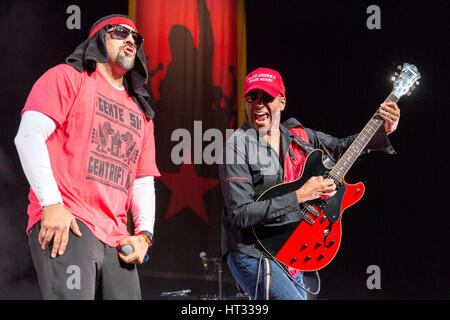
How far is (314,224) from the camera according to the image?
2.64 metres

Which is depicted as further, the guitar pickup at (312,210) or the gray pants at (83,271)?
the guitar pickup at (312,210)

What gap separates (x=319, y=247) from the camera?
2.64m

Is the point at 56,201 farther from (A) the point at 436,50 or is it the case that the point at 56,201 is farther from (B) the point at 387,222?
(A) the point at 436,50

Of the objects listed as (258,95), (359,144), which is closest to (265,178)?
(258,95)

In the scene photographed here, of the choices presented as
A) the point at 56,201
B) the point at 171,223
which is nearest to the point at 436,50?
the point at 171,223

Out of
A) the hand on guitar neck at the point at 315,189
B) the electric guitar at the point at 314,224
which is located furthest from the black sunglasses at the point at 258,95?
the hand on guitar neck at the point at 315,189

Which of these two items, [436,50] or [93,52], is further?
[436,50]

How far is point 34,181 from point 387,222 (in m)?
→ 4.54

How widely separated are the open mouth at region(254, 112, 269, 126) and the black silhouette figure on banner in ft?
9.93

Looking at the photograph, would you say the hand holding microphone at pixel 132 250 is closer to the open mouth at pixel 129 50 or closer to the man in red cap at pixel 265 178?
the man in red cap at pixel 265 178

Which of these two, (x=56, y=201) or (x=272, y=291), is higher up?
(x=56, y=201)

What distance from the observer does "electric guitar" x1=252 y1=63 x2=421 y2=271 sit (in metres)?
2.53

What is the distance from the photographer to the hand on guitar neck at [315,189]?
2.55m

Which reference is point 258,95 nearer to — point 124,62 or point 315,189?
point 315,189
